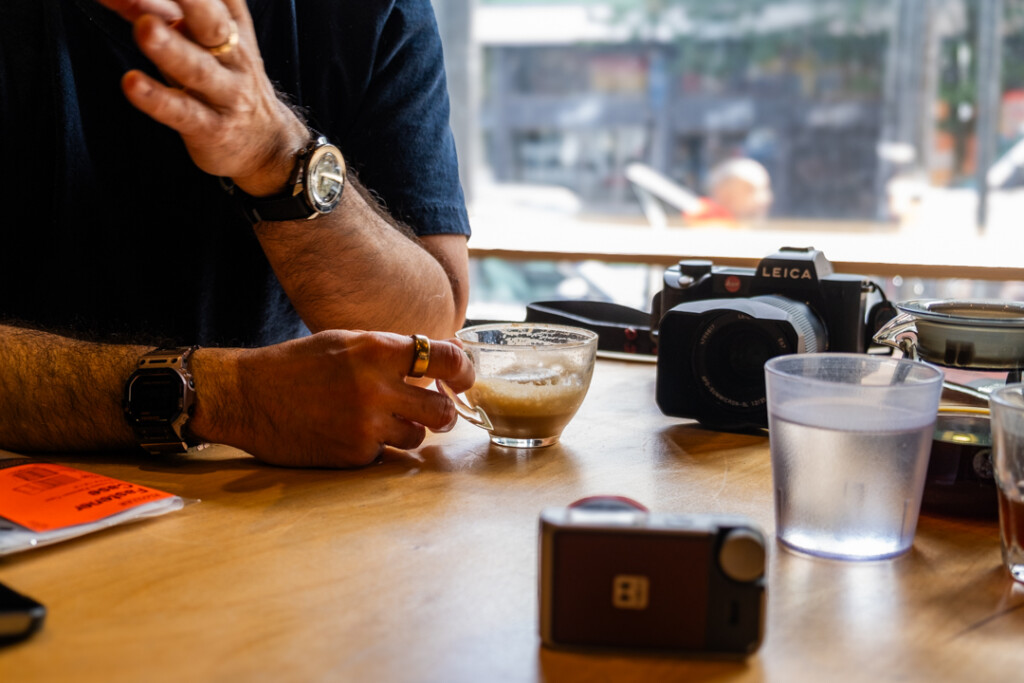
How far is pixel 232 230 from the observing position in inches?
51.4

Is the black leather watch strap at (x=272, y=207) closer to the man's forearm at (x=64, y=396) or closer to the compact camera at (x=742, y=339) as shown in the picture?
the man's forearm at (x=64, y=396)

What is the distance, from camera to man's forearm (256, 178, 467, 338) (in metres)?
1.12

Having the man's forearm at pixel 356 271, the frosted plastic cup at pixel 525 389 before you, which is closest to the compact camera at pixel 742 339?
the frosted plastic cup at pixel 525 389

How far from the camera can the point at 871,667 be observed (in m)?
0.50

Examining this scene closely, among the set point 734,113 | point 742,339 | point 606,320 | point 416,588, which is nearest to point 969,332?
point 742,339

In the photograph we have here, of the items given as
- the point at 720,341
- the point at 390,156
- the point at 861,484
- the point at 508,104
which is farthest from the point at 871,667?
the point at 508,104

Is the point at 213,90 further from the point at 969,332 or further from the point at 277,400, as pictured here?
the point at 969,332

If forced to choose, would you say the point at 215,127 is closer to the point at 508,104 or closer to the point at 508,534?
the point at 508,534

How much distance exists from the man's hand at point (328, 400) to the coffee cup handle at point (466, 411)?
0.5 inches

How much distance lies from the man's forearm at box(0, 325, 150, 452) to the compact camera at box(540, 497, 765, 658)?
52cm

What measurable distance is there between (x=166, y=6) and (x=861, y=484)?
2.20 feet

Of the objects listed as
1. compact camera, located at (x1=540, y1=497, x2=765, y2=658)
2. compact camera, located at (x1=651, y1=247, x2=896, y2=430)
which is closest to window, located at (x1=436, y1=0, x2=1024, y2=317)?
compact camera, located at (x1=651, y1=247, x2=896, y2=430)

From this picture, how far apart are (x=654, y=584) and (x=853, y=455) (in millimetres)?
193

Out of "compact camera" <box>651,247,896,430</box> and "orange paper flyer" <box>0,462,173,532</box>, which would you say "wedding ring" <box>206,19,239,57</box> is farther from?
"compact camera" <box>651,247,896,430</box>
